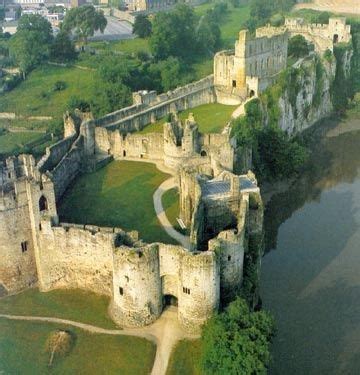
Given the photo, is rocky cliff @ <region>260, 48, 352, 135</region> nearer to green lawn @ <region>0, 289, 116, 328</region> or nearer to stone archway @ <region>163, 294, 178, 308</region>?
stone archway @ <region>163, 294, 178, 308</region>

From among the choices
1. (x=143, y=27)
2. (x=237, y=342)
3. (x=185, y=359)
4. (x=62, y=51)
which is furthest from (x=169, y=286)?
(x=143, y=27)

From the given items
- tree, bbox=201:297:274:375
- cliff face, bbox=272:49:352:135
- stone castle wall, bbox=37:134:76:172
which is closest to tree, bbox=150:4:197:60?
cliff face, bbox=272:49:352:135

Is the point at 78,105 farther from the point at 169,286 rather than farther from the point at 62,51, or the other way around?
the point at 169,286

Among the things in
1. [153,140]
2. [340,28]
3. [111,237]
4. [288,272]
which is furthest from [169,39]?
[111,237]

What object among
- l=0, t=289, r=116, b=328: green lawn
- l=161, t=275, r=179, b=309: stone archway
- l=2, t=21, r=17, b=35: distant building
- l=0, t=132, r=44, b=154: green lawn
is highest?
l=161, t=275, r=179, b=309: stone archway

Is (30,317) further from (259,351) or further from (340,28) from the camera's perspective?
(340,28)

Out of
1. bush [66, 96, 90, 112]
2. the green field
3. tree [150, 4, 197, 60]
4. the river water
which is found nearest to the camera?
the river water

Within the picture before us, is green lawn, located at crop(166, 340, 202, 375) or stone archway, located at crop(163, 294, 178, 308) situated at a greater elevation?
stone archway, located at crop(163, 294, 178, 308)

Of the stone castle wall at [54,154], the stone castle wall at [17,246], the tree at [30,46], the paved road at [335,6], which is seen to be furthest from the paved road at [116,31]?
the stone castle wall at [17,246]
